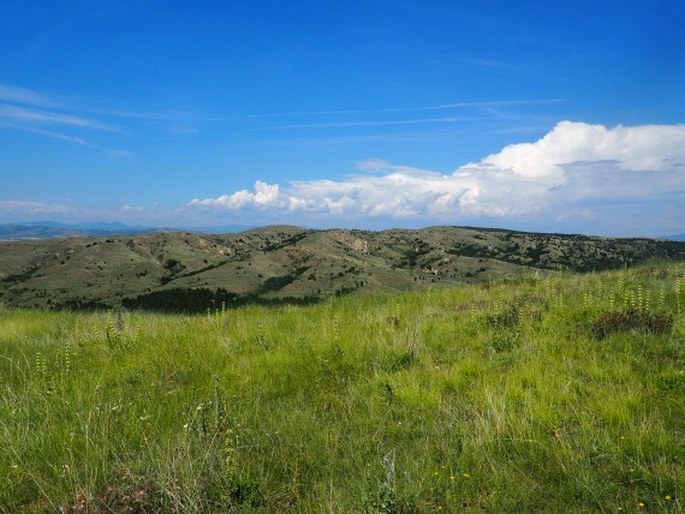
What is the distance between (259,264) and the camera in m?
51.2

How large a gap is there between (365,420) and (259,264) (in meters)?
46.7

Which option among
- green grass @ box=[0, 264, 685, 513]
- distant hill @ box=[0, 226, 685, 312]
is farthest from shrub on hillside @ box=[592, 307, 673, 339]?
distant hill @ box=[0, 226, 685, 312]

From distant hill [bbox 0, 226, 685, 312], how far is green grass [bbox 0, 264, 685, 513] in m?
20.7

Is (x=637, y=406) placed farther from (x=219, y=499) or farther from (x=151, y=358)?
(x=151, y=358)

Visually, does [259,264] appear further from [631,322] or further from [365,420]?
[365,420]

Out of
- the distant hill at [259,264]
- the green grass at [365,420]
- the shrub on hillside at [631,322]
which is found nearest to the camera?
the green grass at [365,420]

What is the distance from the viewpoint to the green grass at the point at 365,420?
13.0 ft

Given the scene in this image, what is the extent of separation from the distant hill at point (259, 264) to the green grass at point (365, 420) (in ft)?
67.9

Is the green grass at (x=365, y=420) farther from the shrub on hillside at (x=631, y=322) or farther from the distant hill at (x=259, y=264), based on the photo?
the distant hill at (x=259, y=264)

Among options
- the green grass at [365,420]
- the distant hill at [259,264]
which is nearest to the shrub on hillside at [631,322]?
the green grass at [365,420]

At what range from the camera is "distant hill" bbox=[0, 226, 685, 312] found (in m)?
39.3

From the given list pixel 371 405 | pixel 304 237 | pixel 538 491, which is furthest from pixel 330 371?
pixel 304 237

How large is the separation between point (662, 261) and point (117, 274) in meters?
52.5

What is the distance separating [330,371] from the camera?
739 centimetres
